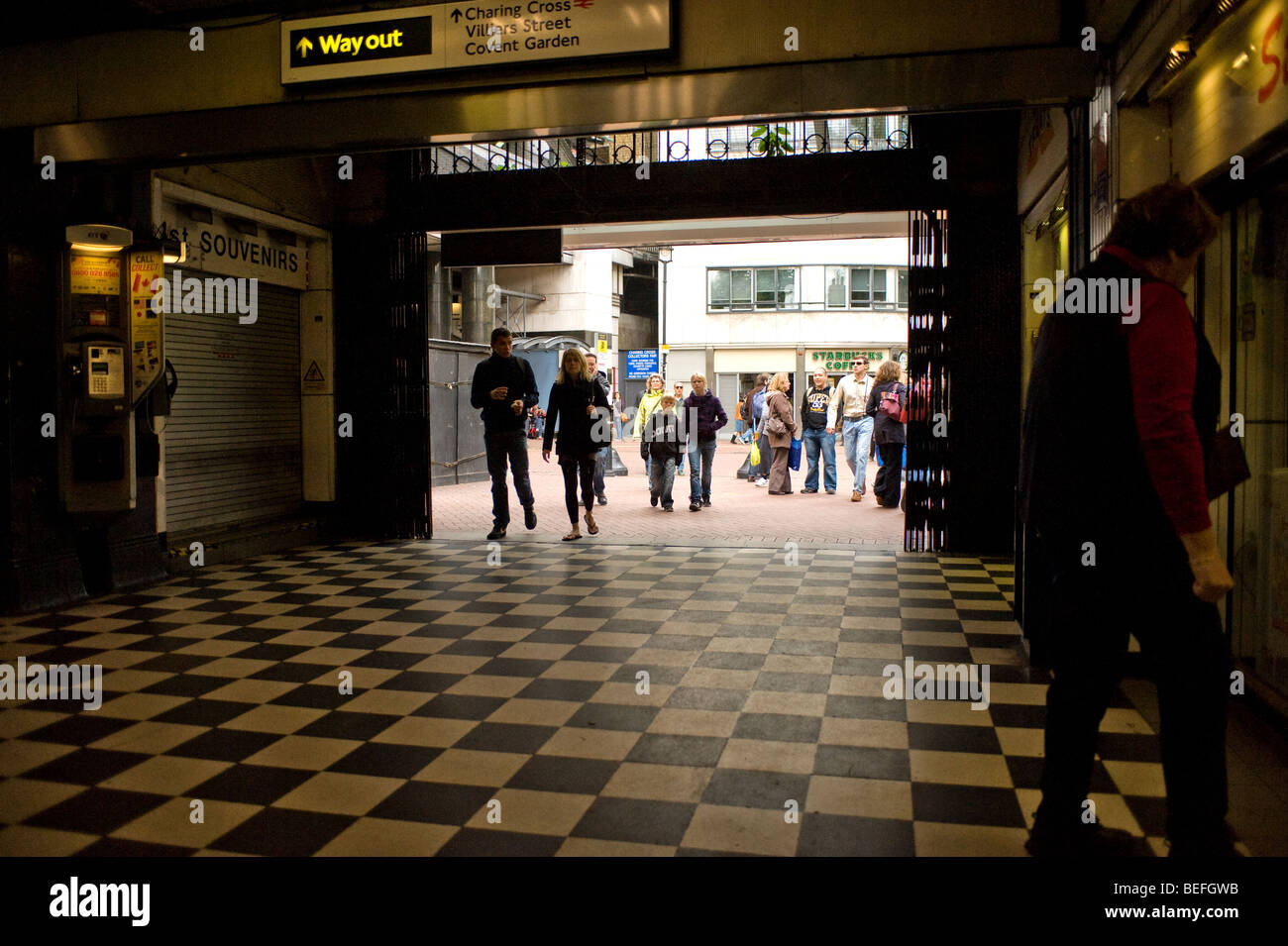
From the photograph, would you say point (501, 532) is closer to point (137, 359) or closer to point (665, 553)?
point (665, 553)

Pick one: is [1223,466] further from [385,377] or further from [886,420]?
[886,420]

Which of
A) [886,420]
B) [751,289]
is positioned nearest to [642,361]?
[751,289]

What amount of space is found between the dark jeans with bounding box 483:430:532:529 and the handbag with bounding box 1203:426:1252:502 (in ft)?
24.8

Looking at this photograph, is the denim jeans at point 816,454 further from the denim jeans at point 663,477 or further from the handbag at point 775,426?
the denim jeans at point 663,477

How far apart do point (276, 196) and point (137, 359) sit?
8.94 feet

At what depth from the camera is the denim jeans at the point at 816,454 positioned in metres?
14.1

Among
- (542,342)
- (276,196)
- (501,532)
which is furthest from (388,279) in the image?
(542,342)

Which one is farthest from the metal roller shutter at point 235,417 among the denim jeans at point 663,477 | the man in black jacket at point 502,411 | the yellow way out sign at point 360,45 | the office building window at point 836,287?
the office building window at point 836,287

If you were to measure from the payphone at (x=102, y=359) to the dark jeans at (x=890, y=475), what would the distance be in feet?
27.0

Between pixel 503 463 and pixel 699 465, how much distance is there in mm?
3626

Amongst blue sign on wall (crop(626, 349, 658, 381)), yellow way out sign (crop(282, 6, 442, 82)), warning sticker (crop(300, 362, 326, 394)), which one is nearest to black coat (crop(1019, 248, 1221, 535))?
yellow way out sign (crop(282, 6, 442, 82))

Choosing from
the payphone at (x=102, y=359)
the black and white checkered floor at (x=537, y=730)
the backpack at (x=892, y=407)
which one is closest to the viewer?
the black and white checkered floor at (x=537, y=730)

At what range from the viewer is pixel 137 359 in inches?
290

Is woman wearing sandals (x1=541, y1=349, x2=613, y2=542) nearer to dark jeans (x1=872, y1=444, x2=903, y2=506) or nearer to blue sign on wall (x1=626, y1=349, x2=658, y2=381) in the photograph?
dark jeans (x1=872, y1=444, x2=903, y2=506)
